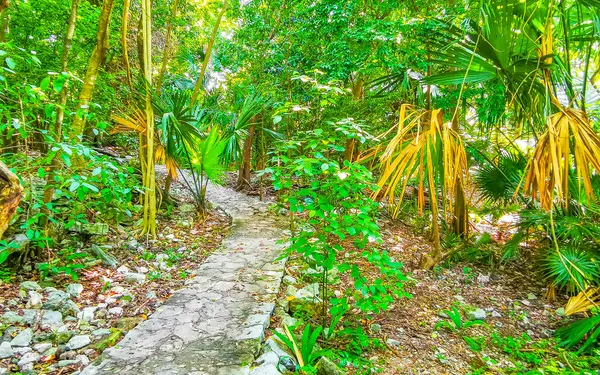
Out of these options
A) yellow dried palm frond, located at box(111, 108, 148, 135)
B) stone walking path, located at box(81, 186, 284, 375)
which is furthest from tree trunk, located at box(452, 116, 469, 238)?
yellow dried palm frond, located at box(111, 108, 148, 135)

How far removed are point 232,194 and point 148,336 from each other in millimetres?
5395

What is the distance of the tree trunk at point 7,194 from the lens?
1482 mm

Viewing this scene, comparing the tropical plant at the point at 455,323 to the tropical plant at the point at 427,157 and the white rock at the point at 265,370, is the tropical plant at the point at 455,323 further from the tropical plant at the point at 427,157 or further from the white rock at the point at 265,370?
the white rock at the point at 265,370

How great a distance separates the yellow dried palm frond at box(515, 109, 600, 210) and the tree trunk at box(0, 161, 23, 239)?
2.63m

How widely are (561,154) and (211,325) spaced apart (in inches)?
95.6

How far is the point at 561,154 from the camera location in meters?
1.73

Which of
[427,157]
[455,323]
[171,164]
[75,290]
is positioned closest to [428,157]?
[427,157]

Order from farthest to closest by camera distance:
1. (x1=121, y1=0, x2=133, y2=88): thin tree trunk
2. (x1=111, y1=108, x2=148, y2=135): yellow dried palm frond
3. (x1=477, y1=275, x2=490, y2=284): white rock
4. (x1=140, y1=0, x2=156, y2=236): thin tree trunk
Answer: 1. (x1=477, y1=275, x2=490, y2=284): white rock
2. (x1=111, y1=108, x2=148, y2=135): yellow dried palm frond
3. (x1=140, y1=0, x2=156, y2=236): thin tree trunk
4. (x1=121, y1=0, x2=133, y2=88): thin tree trunk

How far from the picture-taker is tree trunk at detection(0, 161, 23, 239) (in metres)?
1.48

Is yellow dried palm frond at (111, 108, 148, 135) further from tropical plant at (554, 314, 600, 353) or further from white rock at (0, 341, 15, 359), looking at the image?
tropical plant at (554, 314, 600, 353)

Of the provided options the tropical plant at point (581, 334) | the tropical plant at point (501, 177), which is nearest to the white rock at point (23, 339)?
the tropical plant at point (581, 334)

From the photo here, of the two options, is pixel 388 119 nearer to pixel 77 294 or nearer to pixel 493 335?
pixel 493 335

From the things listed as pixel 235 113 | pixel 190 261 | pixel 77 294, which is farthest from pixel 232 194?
pixel 77 294

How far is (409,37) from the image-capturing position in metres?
3.50
